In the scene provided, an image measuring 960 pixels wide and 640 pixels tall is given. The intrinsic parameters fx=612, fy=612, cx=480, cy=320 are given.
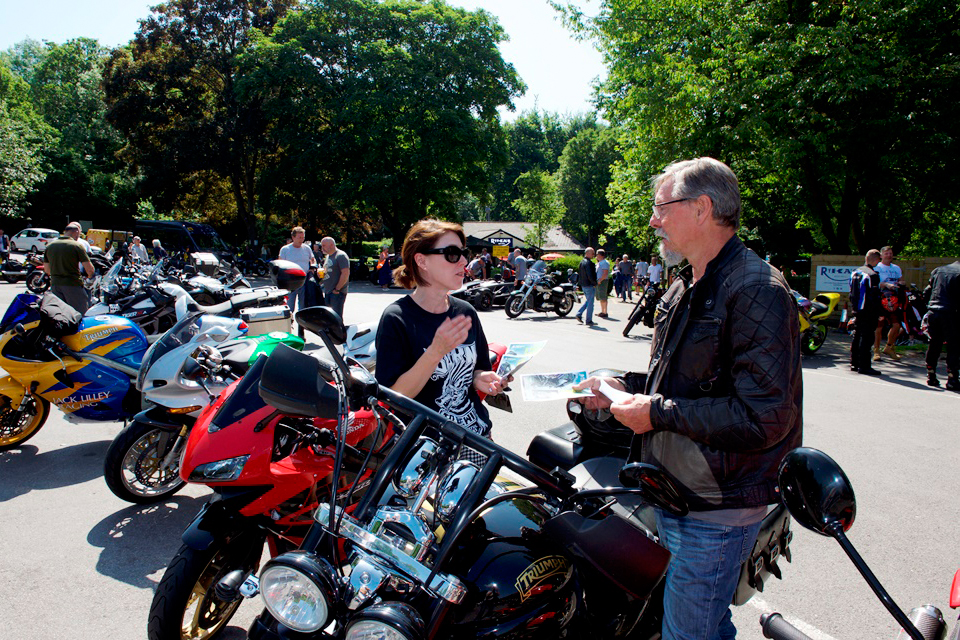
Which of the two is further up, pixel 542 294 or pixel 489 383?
pixel 489 383

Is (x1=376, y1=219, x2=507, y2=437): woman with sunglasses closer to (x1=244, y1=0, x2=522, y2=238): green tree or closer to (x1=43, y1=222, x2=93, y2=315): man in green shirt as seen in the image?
(x1=43, y1=222, x2=93, y2=315): man in green shirt

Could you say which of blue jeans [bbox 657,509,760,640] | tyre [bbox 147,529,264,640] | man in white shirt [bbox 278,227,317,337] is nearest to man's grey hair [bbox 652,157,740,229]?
blue jeans [bbox 657,509,760,640]

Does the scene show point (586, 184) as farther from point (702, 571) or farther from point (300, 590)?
point (300, 590)

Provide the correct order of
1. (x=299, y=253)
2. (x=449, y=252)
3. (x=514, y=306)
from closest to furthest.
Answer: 1. (x=449, y=252)
2. (x=299, y=253)
3. (x=514, y=306)

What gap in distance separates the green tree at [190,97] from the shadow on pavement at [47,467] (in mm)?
32268

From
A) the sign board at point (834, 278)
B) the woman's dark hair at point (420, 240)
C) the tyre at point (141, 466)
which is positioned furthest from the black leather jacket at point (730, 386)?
the sign board at point (834, 278)

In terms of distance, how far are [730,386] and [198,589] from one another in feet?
7.38

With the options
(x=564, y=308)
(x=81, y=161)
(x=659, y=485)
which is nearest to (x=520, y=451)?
(x=659, y=485)

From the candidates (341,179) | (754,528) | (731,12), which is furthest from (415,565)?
(341,179)

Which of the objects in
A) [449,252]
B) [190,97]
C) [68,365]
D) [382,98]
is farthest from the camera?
[190,97]

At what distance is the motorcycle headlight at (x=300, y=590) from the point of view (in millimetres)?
1387

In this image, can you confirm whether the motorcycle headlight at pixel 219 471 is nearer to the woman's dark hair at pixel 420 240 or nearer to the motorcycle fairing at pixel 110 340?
the woman's dark hair at pixel 420 240

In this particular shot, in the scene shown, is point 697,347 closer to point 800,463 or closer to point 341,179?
point 800,463

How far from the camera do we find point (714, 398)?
1697 mm
